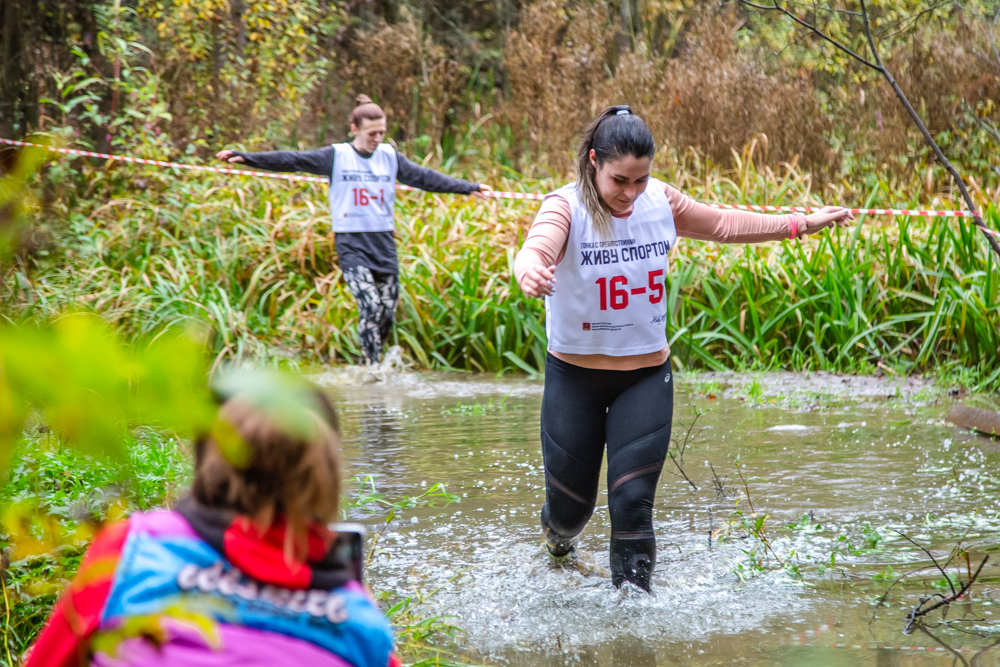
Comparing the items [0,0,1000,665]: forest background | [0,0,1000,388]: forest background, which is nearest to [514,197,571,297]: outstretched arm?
[0,0,1000,665]: forest background

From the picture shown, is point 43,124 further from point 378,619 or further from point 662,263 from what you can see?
point 378,619

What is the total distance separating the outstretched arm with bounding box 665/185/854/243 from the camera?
13.0 ft

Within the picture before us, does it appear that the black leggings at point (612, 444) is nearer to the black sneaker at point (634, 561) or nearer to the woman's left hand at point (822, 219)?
the black sneaker at point (634, 561)

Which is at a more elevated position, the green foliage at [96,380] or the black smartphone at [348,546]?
the green foliage at [96,380]

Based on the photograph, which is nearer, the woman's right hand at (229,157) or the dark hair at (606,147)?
the dark hair at (606,147)

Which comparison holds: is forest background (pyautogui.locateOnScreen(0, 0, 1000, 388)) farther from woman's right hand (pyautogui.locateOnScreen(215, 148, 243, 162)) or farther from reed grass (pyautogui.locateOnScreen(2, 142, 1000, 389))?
woman's right hand (pyautogui.locateOnScreen(215, 148, 243, 162))

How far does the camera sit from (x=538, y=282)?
3.15 metres

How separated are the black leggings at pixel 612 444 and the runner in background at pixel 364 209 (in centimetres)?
492

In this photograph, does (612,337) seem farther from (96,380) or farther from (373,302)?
(373,302)

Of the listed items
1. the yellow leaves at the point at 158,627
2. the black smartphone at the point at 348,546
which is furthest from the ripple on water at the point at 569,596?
the yellow leaves at the point at 158,627

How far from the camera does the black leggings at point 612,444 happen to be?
359 centimetres

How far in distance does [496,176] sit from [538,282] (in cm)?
923

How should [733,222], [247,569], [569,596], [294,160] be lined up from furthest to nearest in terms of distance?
[294,160], [733,222], [569,596], [247,569]

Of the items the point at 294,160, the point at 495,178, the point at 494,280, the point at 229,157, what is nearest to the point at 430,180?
the point at 494,280
